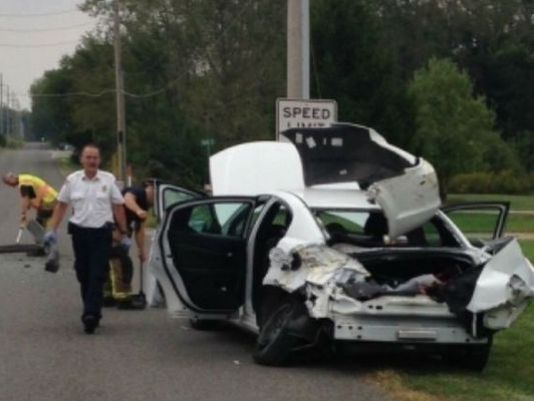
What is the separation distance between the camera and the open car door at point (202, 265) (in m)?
11.6

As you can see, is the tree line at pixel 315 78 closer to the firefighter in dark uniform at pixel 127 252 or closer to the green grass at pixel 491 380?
the firefighter in dark uniform at pixel 127 252

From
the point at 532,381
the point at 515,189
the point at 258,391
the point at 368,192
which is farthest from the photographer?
the point at 515,189

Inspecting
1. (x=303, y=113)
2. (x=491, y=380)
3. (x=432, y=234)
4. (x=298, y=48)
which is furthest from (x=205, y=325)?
(x=298, y=48)

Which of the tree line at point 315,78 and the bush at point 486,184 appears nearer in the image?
the tree line at point 315,78

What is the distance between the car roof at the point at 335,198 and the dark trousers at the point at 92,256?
2.13 metres

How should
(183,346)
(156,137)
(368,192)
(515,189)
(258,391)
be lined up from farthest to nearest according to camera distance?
(515,189) → (156,137) → (183,346) → (368,192) → (258,391)

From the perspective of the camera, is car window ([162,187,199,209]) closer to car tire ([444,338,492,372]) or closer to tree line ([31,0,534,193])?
car tire ([444,338,492,372])

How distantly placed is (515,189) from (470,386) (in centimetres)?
6228

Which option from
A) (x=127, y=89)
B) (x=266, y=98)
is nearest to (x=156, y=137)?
(x=266, y=98)

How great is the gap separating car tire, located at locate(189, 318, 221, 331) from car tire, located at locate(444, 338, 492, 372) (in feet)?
9.87

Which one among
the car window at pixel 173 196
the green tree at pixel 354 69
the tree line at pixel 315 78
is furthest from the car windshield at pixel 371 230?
the green tree at pixel 354 69

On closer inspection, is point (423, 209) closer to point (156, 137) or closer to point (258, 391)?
point (258, 391)

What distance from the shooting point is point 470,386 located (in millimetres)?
9867

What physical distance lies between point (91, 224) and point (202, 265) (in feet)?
5.32
